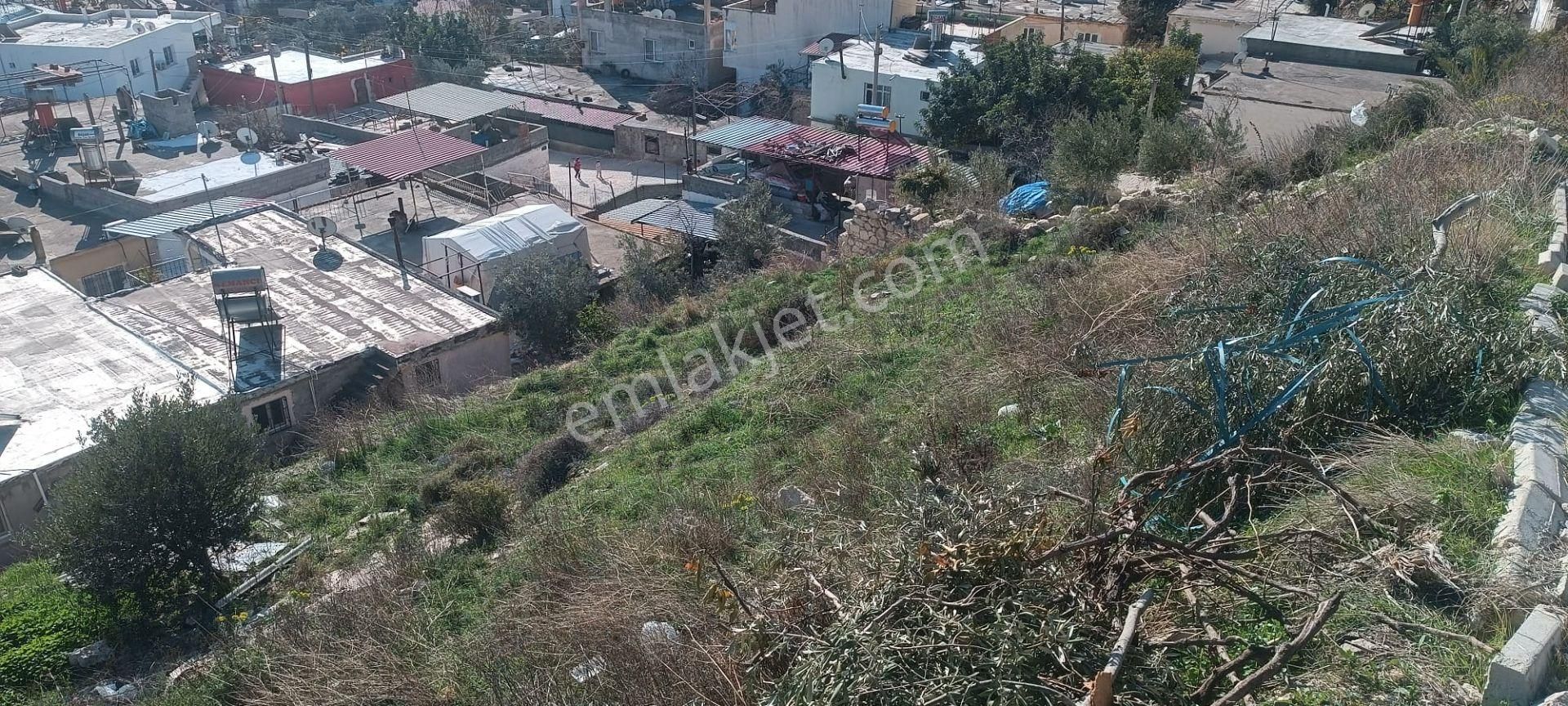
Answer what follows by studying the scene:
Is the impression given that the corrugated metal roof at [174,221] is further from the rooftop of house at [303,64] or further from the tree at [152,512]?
the rooftop of house at [303,64]

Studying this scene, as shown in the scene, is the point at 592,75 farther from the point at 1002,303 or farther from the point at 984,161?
the point at 1002,303

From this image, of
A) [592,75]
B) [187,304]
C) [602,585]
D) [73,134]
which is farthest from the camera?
[592,75]

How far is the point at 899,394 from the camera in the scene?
10.1 m

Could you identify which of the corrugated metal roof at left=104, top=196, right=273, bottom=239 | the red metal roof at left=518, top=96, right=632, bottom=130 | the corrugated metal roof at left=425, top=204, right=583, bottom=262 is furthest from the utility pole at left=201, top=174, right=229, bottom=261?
the red metal roof at left=518, top=96, right=632, bottom=130

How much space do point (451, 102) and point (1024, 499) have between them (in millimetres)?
28623

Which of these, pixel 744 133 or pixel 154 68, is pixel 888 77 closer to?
pixel 744 133

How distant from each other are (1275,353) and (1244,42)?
2382 cm

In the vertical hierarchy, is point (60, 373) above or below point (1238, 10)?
below

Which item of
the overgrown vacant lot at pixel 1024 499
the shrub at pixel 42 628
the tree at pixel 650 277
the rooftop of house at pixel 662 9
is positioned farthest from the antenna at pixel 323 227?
the rooftop of house at pixel 662 9

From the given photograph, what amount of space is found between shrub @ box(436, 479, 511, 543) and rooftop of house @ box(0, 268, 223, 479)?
6.18 m

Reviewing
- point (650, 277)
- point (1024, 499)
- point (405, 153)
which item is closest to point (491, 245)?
point (650, 277)

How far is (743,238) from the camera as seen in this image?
18891 millimetres

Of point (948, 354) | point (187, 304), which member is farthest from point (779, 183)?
point (948, 354)

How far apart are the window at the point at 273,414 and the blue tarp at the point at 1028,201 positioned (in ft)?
36.4
